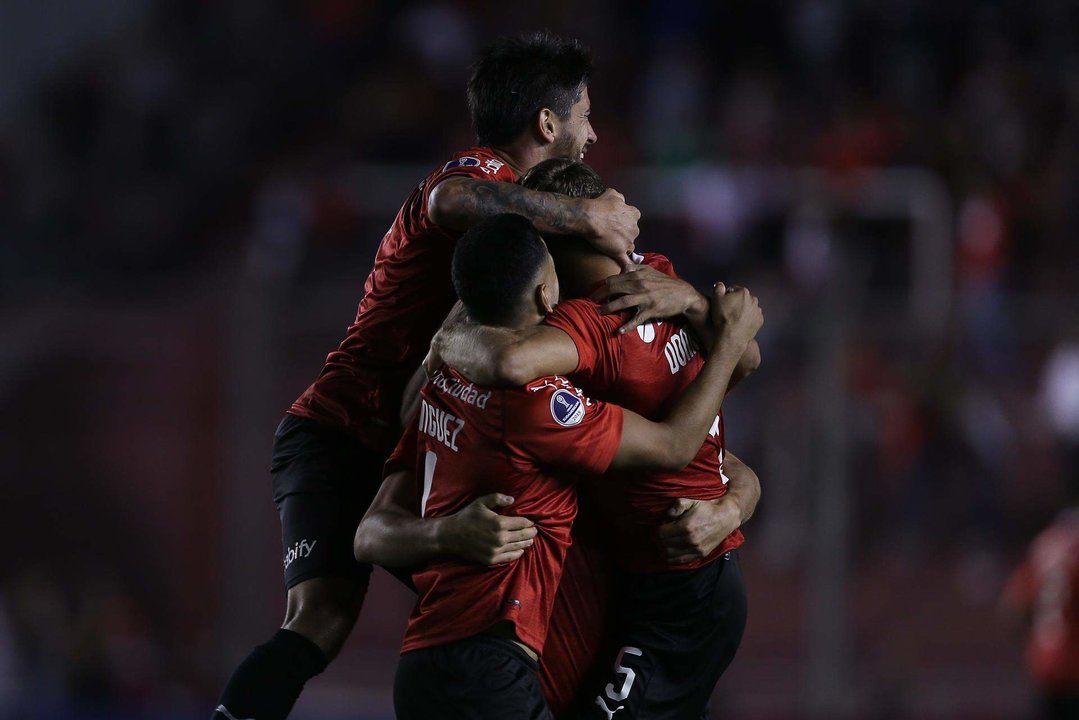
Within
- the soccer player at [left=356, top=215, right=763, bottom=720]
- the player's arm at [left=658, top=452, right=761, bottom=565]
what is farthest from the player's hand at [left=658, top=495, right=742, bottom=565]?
the soccer player at [left=356, top=215, right=763, bottom=720]

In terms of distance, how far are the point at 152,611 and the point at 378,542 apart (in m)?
7.27

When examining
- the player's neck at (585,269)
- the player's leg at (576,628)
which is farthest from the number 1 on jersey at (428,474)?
the player's neck at (585,269)

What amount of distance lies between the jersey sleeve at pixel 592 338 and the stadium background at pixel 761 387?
5.86 metres

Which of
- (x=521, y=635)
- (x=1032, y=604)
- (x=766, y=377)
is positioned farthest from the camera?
(x=766, y=377)

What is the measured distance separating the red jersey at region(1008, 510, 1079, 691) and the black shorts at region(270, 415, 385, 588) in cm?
469

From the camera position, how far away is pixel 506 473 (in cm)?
402

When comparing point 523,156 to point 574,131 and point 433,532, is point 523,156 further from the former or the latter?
point 433,532

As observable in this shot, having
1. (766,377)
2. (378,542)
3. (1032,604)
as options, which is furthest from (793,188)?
(378,542)

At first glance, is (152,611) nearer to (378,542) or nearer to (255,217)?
(255,217)

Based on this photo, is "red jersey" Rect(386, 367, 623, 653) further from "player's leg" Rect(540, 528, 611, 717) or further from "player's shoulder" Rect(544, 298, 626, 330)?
"player's leg" Rect(540, 528, 611, 717)

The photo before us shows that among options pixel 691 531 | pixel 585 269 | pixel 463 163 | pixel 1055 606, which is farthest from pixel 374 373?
pixel 1055 606

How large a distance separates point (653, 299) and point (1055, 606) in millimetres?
5109

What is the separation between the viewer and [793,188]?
1139cm

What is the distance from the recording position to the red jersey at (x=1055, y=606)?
332 inches
